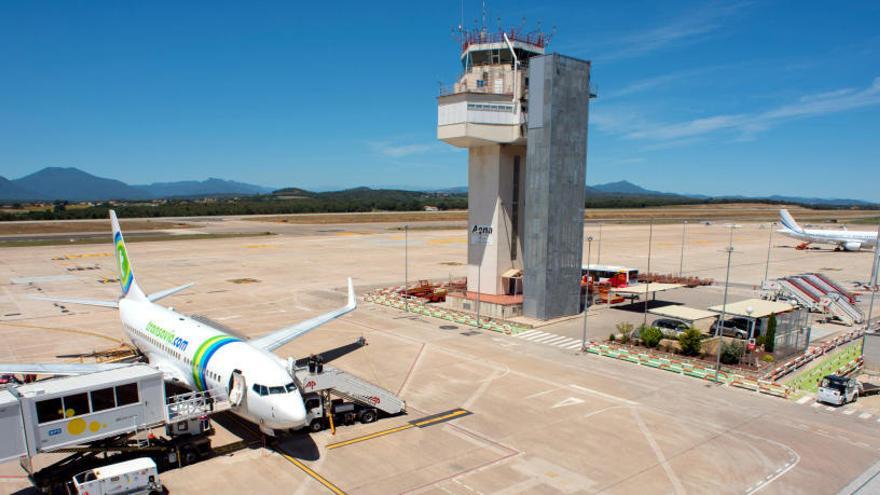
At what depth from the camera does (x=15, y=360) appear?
125 ft

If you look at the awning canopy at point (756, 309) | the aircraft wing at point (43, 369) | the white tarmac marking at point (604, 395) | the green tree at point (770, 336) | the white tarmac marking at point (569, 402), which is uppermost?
the aircraft wing at point (43, 369)

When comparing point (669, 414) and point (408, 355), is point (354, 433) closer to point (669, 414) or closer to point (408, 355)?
point (408, 355)

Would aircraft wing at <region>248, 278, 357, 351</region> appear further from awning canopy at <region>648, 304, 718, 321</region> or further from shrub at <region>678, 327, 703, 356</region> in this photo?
awning canopy at <region>648, 304, 718, 321</region>

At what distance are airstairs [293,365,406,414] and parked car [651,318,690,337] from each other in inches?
1058

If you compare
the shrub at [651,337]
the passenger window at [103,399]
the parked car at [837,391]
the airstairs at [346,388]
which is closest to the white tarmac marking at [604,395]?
→ the parked car at [837,391]

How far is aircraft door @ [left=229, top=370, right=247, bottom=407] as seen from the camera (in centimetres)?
2395

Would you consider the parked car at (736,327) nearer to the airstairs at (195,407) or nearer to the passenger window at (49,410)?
the airstairs at (195,407)

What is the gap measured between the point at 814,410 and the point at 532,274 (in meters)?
25.0

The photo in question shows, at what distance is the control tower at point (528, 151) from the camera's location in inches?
1938

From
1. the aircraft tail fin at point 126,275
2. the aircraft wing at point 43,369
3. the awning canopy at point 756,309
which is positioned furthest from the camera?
the awning canopy at point 756,309

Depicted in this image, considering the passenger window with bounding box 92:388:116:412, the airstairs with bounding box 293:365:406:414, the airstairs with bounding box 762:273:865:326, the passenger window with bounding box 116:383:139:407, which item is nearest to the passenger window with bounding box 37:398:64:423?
the passenger window with bounding box 92:388:116:412

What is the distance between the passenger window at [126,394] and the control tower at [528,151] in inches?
Answer: 1386

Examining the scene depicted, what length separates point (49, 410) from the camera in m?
20.3

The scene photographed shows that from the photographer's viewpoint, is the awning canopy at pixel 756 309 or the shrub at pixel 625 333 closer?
the awning canopy at pixel 756 309
